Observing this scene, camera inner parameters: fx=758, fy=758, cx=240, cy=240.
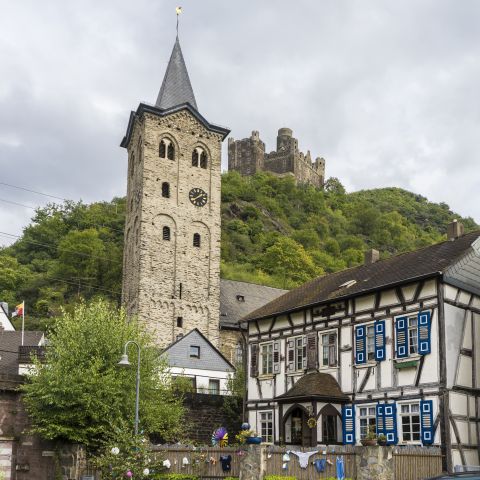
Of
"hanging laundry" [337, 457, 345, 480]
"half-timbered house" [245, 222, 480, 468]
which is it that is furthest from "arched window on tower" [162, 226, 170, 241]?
"hanging laundry" [337, 457, 345, 480]

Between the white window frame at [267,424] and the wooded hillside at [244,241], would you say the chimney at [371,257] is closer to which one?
the white window frame at [267,424]

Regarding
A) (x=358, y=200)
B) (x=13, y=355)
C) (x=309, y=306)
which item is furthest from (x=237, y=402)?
(x=358, y=200)

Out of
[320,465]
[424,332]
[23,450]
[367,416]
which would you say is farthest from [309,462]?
[23,450]

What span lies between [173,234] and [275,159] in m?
90.8

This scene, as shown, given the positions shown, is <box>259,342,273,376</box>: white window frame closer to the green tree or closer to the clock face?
the green tree

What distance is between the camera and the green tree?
32.6m

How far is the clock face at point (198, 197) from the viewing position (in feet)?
201

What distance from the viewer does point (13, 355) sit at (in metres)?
50.4

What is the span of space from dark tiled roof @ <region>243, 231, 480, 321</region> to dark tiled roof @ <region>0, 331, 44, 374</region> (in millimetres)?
17946

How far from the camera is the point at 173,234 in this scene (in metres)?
59.3

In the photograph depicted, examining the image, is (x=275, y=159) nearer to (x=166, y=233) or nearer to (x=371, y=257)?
(x=166, y=233)

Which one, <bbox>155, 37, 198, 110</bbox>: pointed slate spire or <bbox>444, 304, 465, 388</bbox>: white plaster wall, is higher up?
<bbox>155, 37, 198, 110</bbox>: pointed slate spire

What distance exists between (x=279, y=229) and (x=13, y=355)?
67666 millimetres

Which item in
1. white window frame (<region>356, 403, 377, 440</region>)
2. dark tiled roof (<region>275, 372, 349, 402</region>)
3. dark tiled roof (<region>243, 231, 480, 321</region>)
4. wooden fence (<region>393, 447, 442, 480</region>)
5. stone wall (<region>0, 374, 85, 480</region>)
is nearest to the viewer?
wooden fence (<region>393, 447, 442, 480</region>)
